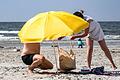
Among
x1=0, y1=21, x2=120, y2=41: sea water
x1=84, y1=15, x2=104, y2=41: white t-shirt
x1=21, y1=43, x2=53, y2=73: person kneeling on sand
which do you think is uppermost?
x1=0, y1=21, x2=120, y2=41: sea water

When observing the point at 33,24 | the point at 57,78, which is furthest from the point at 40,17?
the point at 57,78

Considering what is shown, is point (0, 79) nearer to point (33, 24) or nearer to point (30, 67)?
point (30, 67)

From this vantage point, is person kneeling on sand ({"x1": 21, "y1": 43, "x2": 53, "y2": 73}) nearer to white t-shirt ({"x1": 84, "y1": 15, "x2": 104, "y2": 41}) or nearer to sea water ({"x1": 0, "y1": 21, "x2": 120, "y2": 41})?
white t-shirt ({"x1": 84, "y1": 15, "x2": 104, "y2": 41})

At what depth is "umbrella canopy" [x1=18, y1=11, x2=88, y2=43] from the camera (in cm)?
965

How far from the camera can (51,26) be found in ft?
32.6

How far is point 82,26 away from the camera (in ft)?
33.2

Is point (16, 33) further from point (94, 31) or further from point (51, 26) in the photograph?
point (51, 26)

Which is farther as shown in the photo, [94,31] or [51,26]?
[94,31]

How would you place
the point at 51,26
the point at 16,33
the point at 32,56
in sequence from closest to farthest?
the point at 51,26 → the point at 32,56 → the point at 16,33

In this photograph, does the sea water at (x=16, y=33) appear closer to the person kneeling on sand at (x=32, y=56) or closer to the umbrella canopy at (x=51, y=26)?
the person kneeling on sand at (x=32, y=56)

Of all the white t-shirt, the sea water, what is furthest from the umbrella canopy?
the sea water

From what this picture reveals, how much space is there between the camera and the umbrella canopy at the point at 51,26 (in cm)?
965

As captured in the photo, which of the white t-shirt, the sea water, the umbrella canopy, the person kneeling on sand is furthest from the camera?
the sea water

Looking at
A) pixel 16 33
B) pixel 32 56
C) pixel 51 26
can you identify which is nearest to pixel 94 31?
pixel 51 26
